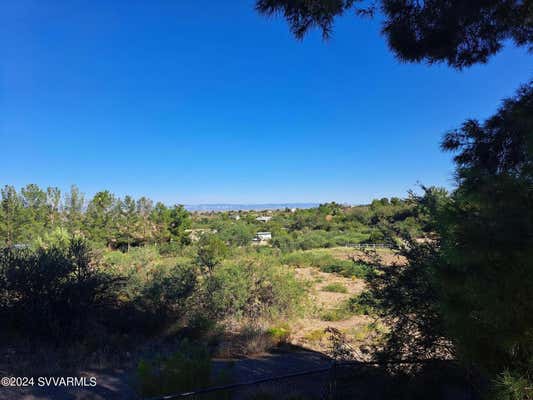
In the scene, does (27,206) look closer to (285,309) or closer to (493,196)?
(285,309)

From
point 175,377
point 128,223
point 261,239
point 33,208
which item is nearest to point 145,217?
point 128,223

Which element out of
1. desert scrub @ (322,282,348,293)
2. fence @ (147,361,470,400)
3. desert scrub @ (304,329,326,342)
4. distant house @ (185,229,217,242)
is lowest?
desert scrub @ (322,282,348,293)

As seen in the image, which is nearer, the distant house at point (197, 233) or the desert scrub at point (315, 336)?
the desert scrub at point (315, 336)

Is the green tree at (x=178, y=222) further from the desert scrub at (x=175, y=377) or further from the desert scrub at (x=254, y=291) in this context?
the desert scrub at (x=175, y=377)

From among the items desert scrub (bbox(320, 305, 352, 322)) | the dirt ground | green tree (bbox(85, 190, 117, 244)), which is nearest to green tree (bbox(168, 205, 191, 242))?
green tree (bbox(85, 190, 117, 244))

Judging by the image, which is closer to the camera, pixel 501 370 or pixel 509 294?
pixel 509 294

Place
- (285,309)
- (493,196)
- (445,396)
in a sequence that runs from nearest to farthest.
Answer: (493,196), (445,396), (285,309)

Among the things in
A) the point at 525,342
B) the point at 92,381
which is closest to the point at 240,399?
the point at 92,381

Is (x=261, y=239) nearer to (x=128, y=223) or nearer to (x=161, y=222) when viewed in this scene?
(x=161, y=222)

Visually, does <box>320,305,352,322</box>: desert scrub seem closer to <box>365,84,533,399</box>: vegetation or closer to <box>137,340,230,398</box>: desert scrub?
<box>137,340,230,398</box>: desert scrub

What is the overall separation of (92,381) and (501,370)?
5394 mm

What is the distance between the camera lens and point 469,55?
13.8ft

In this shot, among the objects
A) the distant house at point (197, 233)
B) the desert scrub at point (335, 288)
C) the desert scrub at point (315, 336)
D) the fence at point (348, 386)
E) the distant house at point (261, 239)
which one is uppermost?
the distant house at point (197, 233)

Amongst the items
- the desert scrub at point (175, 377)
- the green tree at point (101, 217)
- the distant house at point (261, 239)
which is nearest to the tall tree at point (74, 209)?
the green tree at point (101, 217)
